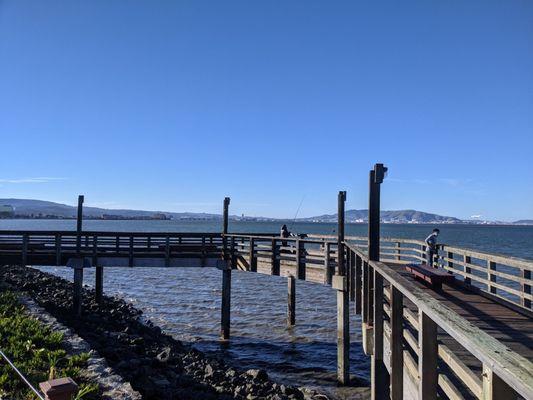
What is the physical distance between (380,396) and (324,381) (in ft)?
15.0

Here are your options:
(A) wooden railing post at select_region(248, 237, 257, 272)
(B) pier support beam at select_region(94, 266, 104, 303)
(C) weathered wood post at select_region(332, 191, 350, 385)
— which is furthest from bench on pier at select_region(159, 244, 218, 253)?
(C) weathered wood post at select_region(332, 191, 350, 385)

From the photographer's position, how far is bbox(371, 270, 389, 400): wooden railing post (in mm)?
6520

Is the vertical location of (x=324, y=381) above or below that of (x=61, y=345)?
below

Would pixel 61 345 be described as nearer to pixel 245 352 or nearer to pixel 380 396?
pixel 380 396

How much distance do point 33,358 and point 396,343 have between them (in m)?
5.97

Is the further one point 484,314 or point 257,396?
point 257,396

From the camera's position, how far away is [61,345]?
28.6 feet

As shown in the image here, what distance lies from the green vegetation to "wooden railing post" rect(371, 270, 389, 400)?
4.03 m

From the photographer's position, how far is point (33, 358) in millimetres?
7625

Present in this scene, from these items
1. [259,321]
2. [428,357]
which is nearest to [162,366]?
[428,357]

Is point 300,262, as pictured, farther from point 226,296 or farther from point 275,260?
point 226,296

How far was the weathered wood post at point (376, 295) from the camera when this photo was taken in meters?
6.55

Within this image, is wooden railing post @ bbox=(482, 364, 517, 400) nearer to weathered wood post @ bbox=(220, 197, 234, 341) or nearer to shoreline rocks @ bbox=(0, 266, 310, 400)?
shoreline rocks @ bbox=(0, 266, 310, 400)

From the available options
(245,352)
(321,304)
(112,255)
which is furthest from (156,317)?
(321,304)
